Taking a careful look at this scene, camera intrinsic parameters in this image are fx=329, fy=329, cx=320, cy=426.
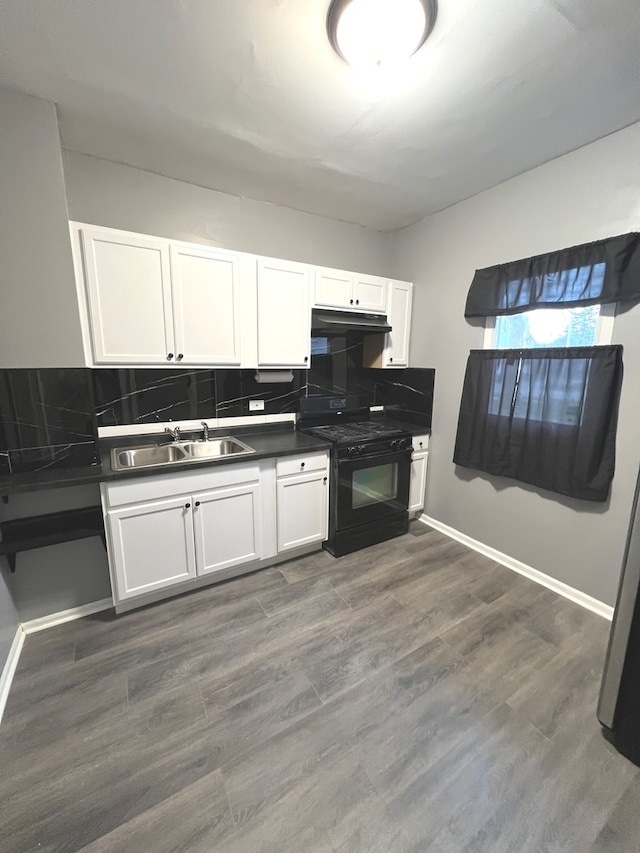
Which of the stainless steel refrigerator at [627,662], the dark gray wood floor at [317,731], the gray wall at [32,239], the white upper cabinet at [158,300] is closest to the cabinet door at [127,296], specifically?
the white upper cabinet at [158,300]

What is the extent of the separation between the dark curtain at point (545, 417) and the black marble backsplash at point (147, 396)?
55 centimetres

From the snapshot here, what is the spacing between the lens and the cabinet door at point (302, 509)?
2.35 m

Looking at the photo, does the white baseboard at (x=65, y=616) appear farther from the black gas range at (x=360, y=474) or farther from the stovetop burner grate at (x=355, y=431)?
the stovetop burner grate at (x=355, y=431)

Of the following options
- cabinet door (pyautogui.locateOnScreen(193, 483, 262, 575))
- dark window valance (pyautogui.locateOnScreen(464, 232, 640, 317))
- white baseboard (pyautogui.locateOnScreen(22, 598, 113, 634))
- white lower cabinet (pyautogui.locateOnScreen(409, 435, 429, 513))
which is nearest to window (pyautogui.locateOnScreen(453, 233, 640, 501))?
dark window valance (pyautogui.locateOnScreen(464, 232, 640, 317))

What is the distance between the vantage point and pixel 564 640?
184 centimetres

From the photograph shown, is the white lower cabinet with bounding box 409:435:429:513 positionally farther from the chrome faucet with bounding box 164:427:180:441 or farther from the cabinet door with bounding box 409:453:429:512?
the chrome faucet with bounding box 164:427:180:441

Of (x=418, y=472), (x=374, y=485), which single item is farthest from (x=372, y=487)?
(x=418, y=472)

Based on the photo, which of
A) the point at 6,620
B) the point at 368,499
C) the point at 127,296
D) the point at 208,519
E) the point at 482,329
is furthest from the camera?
the point at 368,499

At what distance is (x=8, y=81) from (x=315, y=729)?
10.3 ft

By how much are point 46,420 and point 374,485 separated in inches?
86.4

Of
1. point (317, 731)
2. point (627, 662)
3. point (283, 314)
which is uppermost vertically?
point (283, 314)

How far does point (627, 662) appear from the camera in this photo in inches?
50.0

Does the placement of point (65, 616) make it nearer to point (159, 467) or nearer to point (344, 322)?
point (159, 467)

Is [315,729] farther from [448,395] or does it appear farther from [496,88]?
[496,88]
